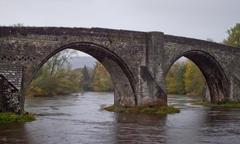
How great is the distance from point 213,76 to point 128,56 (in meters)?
11.7

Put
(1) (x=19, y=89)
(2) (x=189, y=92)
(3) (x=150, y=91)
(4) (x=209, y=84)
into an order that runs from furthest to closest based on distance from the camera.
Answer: (2) (x=189, y=92), (4) (x=209, y=84), (3) (x=150, y=91), (1) (x=19, y=89)

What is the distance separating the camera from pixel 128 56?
28.4 m

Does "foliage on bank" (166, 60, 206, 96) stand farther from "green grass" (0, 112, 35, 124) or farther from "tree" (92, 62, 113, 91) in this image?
"green grass" (0, 112, 35, 124)

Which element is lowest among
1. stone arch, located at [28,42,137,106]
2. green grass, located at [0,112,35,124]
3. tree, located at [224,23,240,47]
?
green grass, located at [0,112,35,124]

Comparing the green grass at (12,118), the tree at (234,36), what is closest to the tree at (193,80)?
the tree at (234,36)

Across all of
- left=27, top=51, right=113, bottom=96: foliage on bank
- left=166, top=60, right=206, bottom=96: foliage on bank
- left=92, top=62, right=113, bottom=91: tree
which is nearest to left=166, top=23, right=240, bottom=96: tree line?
left=166, top=60, right=206, bottom=96: foliage on bank

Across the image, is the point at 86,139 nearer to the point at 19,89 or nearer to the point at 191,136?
the point at 191,136

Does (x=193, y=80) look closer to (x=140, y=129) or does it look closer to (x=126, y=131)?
(x=140, y=129)

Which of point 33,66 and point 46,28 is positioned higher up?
point 46,28

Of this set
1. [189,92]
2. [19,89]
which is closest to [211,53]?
[19,89]

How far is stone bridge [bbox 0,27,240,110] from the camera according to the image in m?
23.0

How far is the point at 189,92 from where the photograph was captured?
66.9m

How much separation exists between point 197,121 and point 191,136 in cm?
610

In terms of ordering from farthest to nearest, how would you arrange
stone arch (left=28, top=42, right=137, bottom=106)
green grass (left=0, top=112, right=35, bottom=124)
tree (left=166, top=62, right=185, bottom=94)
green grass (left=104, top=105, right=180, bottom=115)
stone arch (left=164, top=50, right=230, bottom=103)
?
tree (left=166, top=62, right=185, bottom=94)
stone arch (left=164, top=50, right=230, bottom=103)
green grass (left=104, top=105, right=180, bottom=115)
stone arch (left=28, top=42, right=137, bottom=106)
green grass (left=0, top=112, right=35, bottom=124)
